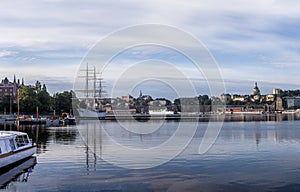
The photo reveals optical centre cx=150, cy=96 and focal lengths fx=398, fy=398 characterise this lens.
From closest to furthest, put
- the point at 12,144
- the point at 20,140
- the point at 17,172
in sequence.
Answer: the point at 17,172 → the point at 12,144 → the point at 20,140

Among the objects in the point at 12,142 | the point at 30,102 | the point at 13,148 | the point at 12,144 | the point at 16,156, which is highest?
the point at 30,102

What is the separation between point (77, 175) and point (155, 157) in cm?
1285

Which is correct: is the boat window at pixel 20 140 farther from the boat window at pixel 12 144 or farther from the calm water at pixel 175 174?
the boat window at pixel 12 144

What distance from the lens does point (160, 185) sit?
2845 centimetres

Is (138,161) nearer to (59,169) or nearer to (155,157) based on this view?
(155,157)

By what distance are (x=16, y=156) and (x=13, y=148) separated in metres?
1.06

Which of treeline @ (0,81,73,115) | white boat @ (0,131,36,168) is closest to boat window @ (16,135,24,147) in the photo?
white boat @ (0,131,36,168)

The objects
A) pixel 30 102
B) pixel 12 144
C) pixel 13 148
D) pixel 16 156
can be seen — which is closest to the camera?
pixel 16 156

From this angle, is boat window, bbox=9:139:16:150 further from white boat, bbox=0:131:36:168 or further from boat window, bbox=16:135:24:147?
boat window, bbox=16:135:24:147

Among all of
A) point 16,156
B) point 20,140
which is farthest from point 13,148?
point 20,140

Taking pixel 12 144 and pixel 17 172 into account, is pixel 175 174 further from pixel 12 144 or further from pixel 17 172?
pixel 12 144

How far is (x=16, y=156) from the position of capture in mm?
39438

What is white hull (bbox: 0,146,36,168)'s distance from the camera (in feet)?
118

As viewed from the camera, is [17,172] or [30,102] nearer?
[17,172]
